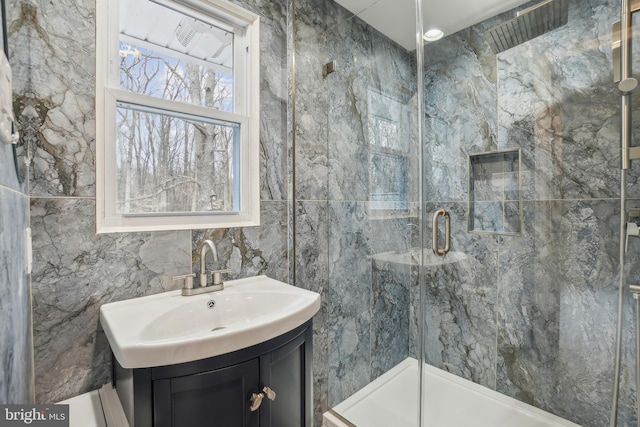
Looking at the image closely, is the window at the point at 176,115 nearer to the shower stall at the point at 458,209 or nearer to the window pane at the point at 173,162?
the window pane at the point at 173,162

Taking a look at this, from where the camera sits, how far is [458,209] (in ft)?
5.93

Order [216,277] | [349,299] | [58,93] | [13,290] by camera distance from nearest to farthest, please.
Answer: [13,290], [58,93], [216,277], [349,299]

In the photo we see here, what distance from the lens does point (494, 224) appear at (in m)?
1.71

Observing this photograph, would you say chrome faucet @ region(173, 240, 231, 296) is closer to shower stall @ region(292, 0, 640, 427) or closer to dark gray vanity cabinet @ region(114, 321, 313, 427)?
dark gray vanity cabinet @ region(114, 321, 313, 427)

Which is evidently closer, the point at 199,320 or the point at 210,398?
the point at 210,398

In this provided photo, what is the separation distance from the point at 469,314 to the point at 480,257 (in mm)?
360

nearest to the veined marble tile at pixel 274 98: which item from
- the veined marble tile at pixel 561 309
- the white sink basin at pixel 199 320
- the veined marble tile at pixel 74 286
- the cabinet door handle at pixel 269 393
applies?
the white sink basin at pixel 199 320

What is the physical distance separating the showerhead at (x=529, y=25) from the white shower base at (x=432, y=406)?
6.22 feet

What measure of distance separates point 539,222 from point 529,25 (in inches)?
40.3

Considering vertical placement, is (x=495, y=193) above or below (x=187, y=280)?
above

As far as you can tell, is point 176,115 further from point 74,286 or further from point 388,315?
point 388,315

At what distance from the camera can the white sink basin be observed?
27.8 inches

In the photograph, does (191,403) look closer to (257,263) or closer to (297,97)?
(257,263)

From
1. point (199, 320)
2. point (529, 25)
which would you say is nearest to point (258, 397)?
point (199, 320)
